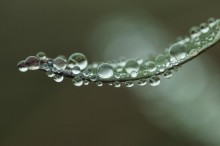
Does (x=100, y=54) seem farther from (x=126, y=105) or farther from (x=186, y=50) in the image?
(x=186, y=50)

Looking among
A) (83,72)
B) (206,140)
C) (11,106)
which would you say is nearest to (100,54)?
(11,106)

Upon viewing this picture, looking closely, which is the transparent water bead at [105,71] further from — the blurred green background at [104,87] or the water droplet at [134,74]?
the blurred green background at [104,87]

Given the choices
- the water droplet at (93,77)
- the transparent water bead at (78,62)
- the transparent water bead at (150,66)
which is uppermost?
the transparent water bead at (78,62)

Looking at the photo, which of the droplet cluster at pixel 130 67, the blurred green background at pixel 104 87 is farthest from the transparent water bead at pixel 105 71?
the blurred green background at pixel 104 87

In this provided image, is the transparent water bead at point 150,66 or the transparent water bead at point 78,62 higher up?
the transparent water bead at point 78,62

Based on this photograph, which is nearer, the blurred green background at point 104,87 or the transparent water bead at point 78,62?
the transparent water bead at point 78,62

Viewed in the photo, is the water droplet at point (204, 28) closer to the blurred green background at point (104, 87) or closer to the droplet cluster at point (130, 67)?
the droplet cluster at point (130, 67)

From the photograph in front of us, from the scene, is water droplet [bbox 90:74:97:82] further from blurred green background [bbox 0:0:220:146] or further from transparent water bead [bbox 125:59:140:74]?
blurred green background [bbox 0:0:220:146]
